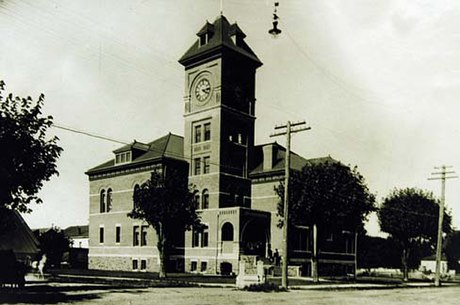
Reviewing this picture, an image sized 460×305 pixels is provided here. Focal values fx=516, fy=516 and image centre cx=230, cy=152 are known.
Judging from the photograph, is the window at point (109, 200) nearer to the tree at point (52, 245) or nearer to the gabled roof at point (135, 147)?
the gabled roof at point (135, 147)

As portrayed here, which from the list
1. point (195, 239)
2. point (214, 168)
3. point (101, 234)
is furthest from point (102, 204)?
point (214, 168)

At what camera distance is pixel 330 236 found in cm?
5559

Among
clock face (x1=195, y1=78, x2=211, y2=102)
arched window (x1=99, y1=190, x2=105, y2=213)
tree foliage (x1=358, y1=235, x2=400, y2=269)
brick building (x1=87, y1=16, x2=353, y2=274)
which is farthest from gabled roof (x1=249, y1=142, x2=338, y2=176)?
tree foliage (x1=358, y1=235, x2=400, y2=269)

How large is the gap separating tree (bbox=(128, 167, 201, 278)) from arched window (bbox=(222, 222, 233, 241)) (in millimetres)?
7836

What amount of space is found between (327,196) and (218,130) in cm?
1356

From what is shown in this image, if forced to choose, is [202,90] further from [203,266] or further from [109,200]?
[203,266]

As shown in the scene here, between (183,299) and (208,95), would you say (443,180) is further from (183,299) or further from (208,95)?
(183,299)

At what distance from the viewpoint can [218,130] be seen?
161ft

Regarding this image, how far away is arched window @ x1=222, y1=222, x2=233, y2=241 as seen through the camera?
47406 mm

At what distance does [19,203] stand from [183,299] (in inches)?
296

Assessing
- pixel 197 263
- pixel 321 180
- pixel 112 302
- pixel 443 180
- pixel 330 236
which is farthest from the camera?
pixel 330 236

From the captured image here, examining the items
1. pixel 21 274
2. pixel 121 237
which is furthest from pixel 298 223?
pixel 21 274

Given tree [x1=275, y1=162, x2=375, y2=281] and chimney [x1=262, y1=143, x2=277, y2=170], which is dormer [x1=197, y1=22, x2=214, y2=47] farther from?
tree [x1=275, y1=162, x2=375, y2=281]

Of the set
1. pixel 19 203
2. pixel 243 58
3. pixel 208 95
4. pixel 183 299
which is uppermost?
pixel 243 58
